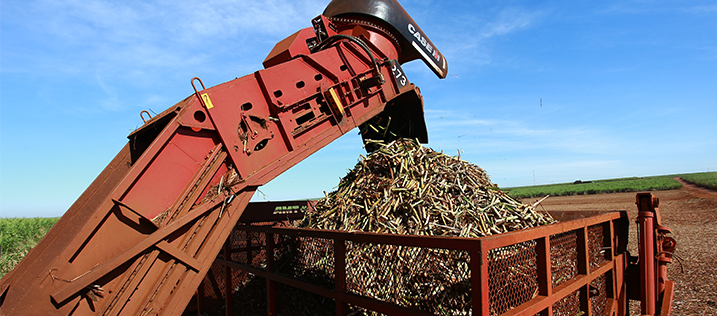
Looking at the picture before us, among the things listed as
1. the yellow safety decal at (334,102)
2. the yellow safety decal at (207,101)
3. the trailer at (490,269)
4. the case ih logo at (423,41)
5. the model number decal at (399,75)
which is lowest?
the trailer at (490,269)

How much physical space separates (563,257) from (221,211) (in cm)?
268

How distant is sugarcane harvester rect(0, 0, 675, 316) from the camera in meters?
2.16

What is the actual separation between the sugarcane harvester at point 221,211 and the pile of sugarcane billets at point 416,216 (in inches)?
11.0

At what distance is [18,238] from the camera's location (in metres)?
16.0

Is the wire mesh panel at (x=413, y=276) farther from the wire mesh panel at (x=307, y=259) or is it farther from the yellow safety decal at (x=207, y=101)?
the yellow safety decal at (x=207, y=101)

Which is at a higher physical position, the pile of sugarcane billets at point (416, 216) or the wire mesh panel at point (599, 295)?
the pile of sugarcane billets at point (416, 216)

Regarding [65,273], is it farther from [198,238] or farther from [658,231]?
[658,231]

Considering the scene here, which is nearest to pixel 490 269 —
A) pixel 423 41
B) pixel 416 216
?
pixel 416 216

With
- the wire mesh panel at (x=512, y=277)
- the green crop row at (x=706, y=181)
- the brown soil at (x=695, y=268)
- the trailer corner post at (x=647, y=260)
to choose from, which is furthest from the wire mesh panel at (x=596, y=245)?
the green crop row at (x=706, y=181)

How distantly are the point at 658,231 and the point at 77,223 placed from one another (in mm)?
5346

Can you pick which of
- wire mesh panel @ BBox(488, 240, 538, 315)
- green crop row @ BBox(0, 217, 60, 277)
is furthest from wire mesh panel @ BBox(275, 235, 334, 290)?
green crop row @ BBox(0, 217, 60, 277)

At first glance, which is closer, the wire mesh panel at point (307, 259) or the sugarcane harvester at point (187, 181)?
the sugarcane harvester at point (187, 181)

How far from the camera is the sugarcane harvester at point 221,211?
2.16m

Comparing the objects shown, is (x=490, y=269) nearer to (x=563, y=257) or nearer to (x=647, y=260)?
(x=563, y=257)
